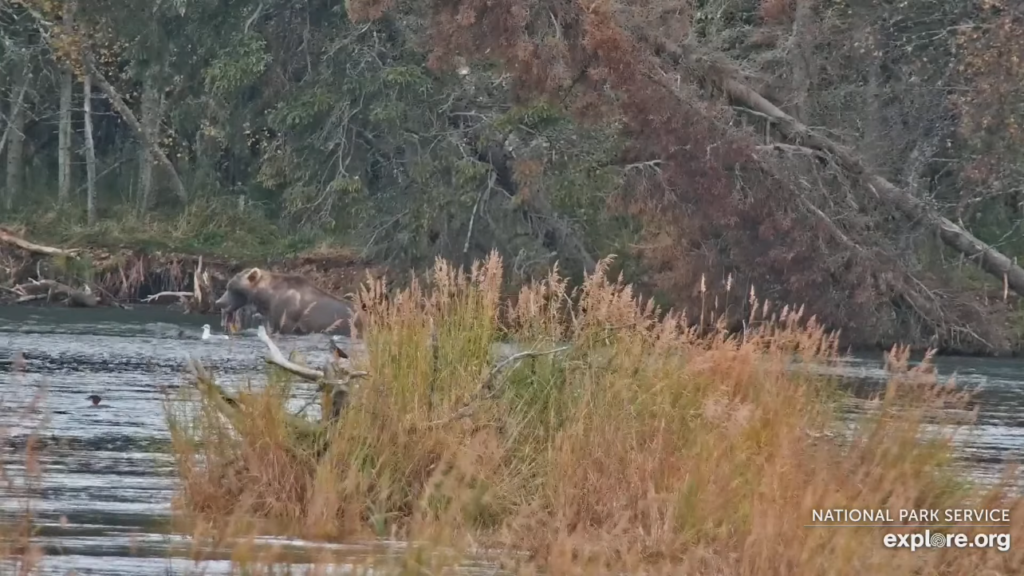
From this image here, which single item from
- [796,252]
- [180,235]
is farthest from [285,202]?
[796,252]

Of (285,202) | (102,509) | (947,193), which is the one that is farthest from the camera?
(285,202)

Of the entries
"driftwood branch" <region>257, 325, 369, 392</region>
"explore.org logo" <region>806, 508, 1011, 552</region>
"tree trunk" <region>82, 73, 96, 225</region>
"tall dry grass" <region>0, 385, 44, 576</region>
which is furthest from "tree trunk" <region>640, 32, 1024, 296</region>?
"tall dry grass" <region>0, 385, 44, 576</region>

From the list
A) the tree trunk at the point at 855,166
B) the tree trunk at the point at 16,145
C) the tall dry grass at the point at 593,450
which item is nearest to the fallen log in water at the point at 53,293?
the tree trunk at the point at 16,145

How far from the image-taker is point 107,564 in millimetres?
6957

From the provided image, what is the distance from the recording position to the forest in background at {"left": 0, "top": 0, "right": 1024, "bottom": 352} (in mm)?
23500

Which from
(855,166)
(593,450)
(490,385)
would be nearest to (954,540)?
(593,450)

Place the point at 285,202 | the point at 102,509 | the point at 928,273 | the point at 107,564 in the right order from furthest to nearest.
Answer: the point at 285,202 < the point at 928,273 < the point at 102,509 < the point at 107,564

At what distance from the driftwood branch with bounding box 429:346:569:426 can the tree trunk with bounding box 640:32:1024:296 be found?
52.3 feet

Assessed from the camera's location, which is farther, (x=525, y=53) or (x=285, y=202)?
(x=285, y=202)

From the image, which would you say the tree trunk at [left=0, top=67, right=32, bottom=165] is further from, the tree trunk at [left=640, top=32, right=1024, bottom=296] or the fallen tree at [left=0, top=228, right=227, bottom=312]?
the tree trunk at [left=640, top=32, right=1024, bottom=296]

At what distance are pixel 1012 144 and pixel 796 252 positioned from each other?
11.1 feet

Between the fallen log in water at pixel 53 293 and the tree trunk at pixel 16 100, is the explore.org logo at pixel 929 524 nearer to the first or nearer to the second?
the fallen log in water at pixel 53 293

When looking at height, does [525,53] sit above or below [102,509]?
above

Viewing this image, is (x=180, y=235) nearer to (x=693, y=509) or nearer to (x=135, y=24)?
(x=135, y=24)
